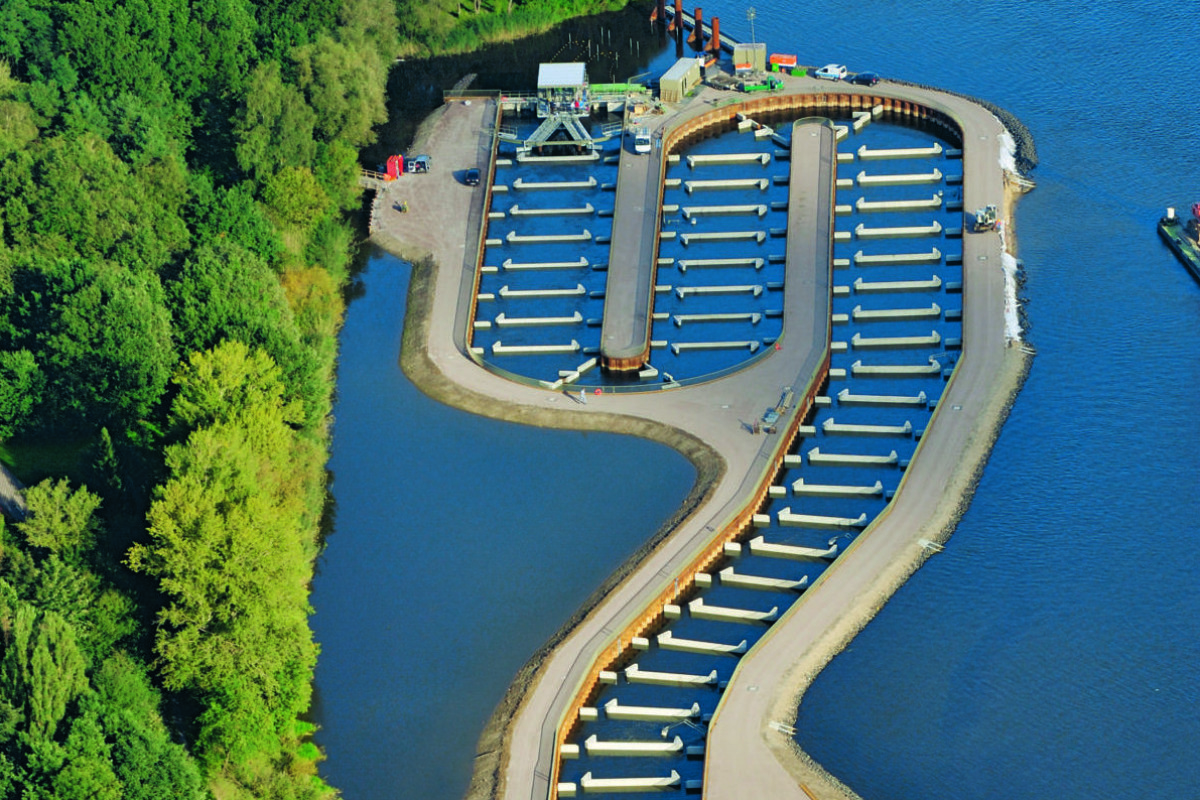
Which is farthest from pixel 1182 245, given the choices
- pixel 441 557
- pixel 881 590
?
pixel 441 557

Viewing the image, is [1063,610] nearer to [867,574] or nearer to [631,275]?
[867,574]

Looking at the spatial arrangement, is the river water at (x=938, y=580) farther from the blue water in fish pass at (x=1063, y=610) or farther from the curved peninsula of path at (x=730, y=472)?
the curved peninsula of path at (x=730, y=472)

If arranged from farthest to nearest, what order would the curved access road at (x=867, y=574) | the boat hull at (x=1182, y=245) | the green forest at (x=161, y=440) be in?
the boat hull at (x=1182, y=245) → the curved access road at (x=867, y=574) → the green forest at (x=161, y=440)

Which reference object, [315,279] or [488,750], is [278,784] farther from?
[315,279]

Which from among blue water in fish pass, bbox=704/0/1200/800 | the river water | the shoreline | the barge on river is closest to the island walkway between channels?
the river water

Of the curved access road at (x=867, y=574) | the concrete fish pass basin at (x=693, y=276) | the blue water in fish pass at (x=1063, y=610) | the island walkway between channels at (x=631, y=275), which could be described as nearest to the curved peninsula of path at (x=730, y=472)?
the curved access road at (x=867, y=574)

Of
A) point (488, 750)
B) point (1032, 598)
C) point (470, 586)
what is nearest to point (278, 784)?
point (488, 750)

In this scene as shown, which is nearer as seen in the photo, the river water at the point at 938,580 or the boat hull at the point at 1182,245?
the river water at the point at 938,580
